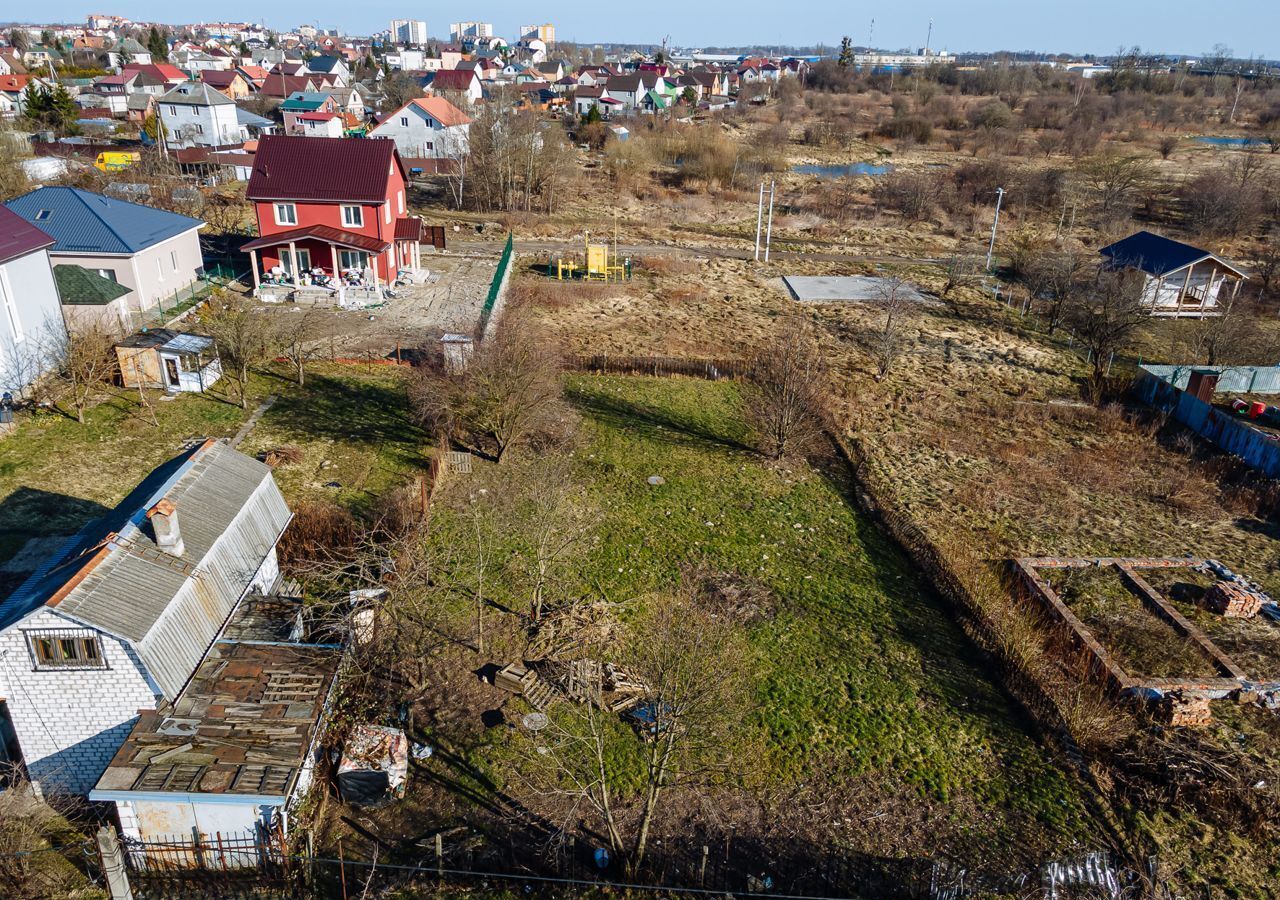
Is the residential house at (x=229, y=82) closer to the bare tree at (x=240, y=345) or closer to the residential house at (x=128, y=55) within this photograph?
the residential house at (x=128, y=55)

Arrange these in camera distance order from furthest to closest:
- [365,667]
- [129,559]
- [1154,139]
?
[1154,139], [365,667], [129,559]

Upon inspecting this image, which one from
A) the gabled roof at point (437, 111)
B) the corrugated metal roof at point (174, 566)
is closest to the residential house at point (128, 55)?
the gabled roof at point (437, 111)

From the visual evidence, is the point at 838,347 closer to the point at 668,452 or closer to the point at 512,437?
the point at 668,452

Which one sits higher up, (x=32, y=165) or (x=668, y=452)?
(x=32, y=165)

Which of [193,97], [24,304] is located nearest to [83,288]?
[24,304]

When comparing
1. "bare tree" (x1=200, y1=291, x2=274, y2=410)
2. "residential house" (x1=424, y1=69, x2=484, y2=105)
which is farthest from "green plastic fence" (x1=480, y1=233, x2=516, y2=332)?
"residential house" (x1=424, y1=69, x2=484, y2=105)

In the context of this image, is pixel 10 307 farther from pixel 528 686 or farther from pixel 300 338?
pixel 528 686

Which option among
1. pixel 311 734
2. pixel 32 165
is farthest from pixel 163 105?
pixel 311 734
